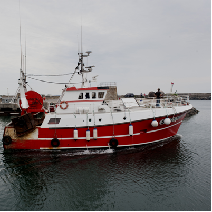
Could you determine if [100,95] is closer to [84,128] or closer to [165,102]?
[84,128]

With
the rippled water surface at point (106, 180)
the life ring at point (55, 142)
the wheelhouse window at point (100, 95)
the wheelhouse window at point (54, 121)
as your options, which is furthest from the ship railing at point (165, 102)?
the life ring at point (55, 142)

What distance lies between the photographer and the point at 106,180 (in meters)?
8.83

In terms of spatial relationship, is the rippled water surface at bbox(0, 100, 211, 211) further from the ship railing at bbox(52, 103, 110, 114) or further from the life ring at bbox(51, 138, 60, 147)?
the ship railing at bbox(52, 103, 110, 114)

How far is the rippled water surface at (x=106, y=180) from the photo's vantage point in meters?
7.17

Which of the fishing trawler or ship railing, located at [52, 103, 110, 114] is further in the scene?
ship railing, located at [52, 103, 110, 114]

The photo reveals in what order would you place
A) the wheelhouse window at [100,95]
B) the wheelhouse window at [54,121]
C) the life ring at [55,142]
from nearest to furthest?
the life ring at [55,142], the wheelhouse window at [54,121], the wheelhouse window at [100,95]

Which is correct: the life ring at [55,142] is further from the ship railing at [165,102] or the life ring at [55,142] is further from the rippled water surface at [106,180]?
the ship railing at [165,102]

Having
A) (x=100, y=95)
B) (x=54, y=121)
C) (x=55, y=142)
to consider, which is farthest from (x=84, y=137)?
(x=100, y=95)

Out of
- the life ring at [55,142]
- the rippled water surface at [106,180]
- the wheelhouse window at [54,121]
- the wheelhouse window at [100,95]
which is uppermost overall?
the wheelhouse window at [100,95]

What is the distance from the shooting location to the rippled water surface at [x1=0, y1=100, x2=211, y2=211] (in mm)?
7168

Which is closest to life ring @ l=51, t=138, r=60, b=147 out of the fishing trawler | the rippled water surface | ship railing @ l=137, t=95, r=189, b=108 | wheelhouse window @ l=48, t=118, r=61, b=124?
the fishing trawler

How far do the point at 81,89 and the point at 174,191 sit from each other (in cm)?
903

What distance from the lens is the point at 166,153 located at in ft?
41.3

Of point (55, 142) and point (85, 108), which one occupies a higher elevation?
point (85, 108)
